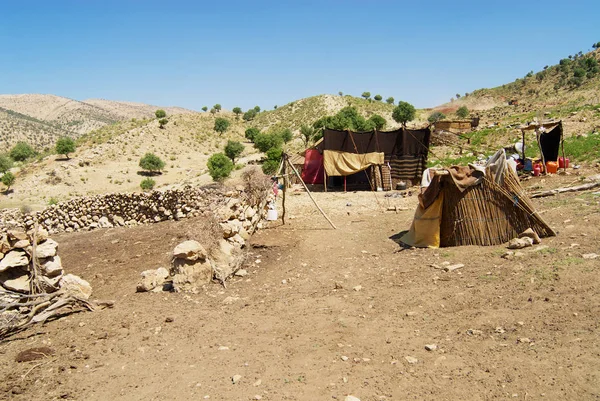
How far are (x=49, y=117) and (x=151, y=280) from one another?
10588 cm

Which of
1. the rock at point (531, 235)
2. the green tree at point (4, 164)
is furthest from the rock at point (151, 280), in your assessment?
the green tree at point (4, 164)

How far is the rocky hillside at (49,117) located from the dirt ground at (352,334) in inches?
2455

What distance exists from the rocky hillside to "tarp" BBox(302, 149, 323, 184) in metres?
52.5

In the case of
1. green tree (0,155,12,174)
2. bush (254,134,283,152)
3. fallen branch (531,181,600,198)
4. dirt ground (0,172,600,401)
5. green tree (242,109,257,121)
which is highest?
green tree (242,109,257,121)

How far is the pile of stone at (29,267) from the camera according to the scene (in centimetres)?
604

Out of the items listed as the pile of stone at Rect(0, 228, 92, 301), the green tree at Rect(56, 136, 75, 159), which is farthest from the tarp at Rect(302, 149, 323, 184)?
the green tree at Rect(56, 136, 75, 159)

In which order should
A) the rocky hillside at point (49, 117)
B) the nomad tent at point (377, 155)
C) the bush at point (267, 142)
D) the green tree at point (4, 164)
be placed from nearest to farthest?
1. the nomad tent at point (377, 155)
2. the green tree at point (4, 164)
3. the bush at point (267, 142)
4. the rocky hillside at point (49, 117)

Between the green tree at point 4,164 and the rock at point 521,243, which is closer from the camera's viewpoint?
the rock at point 521,243

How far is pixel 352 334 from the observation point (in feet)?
15.8

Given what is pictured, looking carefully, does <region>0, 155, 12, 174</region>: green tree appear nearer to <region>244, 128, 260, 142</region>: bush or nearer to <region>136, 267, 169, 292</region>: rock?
<region>244, 128, 260, 142</region>: bush

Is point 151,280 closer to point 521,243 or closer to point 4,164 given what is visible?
point 521,243

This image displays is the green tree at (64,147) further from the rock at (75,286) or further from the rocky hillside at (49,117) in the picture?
the rock at (75,286)

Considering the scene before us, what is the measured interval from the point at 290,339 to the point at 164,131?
48.6 meters

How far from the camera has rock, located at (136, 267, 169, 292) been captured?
276 inches
